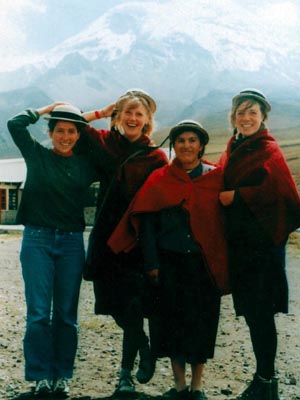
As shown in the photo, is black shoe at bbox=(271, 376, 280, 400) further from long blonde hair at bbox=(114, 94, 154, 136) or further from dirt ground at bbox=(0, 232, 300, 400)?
long blonde hair at bbox=(114, 94, 154, 136)

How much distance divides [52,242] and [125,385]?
3.78 feet

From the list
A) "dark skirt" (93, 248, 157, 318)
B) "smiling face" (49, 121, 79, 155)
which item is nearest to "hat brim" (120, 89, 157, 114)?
"smiling face" (49, 121, 79, 155)

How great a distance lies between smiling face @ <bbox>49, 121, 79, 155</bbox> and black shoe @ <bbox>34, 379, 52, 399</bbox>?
5.18 ft

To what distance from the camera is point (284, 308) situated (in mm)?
3785

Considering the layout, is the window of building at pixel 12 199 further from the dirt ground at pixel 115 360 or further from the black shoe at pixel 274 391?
the black shoe at pixel 274 391

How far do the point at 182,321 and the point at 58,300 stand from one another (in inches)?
34.3

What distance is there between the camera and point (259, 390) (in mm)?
3732

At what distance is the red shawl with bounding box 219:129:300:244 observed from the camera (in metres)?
3.59

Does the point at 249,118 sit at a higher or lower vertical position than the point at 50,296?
higher

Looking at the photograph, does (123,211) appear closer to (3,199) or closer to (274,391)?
(274,391)

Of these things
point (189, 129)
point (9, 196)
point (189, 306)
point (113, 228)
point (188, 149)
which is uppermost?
point (189, 129)

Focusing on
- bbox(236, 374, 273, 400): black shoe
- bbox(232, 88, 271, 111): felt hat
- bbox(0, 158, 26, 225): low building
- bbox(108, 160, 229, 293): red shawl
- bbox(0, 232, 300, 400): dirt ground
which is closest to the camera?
bbox(108, 160, 229, 293): red shawl

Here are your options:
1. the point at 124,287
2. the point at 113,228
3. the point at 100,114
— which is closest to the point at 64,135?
the point at 100,114

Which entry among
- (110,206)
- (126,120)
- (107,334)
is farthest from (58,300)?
(107,334)
